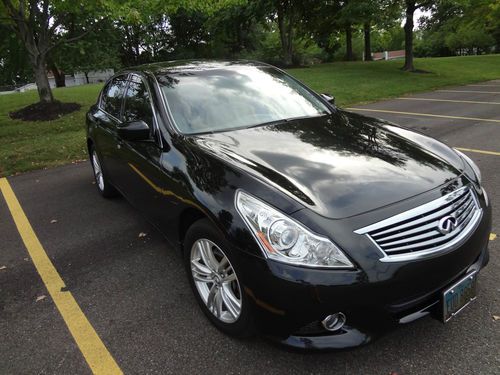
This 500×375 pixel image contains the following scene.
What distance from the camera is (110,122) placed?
434cm

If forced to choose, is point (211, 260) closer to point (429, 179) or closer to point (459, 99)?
point (429, 179)

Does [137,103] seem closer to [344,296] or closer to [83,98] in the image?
[344,296]

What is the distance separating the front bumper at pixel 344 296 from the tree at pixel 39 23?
10254 mm

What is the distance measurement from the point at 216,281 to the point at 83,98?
14.0 metres

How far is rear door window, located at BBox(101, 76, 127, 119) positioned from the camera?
4.31 metres

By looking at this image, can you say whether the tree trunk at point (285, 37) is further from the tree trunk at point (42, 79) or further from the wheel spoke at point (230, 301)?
the wheel spoke at point (230, 301)

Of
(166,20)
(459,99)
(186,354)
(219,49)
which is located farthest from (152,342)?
(166,20)

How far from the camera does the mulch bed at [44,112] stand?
11201 millimetres

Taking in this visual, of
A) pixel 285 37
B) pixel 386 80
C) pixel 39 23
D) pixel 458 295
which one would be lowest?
pixel 386 80

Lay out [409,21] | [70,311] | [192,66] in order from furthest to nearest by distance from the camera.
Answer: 1. [409,21]
2. [192,66]
3. [70,311]

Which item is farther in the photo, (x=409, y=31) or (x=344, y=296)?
(x=409, y=31)

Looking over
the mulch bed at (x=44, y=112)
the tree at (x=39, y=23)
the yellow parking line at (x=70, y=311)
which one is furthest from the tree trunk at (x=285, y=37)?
the yellow parking line at (x=70, y=311)

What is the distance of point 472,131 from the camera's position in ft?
26.3

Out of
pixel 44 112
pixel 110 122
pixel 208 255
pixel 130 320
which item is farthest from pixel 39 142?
pixel 208 255
